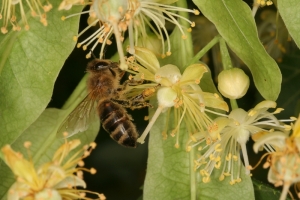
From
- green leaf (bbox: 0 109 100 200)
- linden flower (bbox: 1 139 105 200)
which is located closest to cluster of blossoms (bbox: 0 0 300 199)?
linden flower (bbox: 1 139 105 200)

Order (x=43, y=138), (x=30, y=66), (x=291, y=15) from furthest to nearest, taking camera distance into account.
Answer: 1. (x=43, y=138)
2. (x=30, y=66)
3. (x=291, y=15)

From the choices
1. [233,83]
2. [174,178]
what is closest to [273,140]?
[233,83]

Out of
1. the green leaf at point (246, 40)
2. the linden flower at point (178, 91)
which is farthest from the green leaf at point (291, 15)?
the linden flower at point (178, 91)

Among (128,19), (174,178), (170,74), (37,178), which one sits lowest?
(174,178)

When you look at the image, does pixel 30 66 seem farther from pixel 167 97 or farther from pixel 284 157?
pixel 284 157

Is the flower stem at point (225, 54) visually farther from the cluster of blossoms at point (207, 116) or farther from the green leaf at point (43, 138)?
the green leaf at point (43, 138)

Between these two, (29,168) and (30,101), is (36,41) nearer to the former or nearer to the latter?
(30,101)
